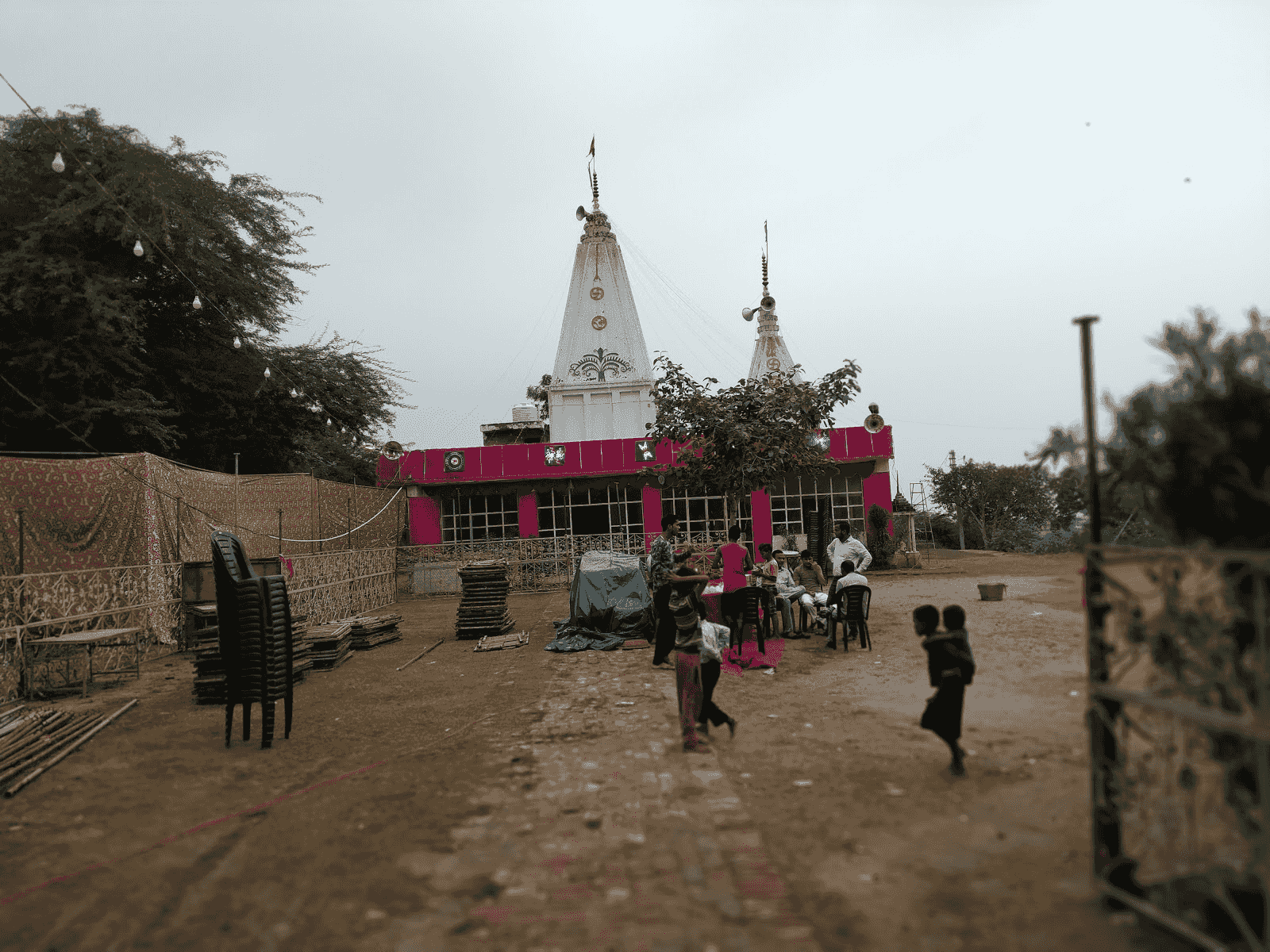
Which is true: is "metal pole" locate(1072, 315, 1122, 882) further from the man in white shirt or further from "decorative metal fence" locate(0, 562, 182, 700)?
"decorative metal fence" locate(0, 562, 182, 700)

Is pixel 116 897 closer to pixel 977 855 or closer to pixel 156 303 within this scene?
pixel 977 855

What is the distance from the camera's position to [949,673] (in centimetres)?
504

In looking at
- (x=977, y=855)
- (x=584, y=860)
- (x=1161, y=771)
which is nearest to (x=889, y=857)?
(x=977, y=855)

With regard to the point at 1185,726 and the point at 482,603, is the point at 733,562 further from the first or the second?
the point at 1185,726

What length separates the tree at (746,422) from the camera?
42.1ft

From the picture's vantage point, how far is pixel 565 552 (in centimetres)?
2175

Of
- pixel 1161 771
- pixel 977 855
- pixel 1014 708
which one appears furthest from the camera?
pixel 1014 708

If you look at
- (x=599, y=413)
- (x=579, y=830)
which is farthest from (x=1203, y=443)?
(x=599, y=413)

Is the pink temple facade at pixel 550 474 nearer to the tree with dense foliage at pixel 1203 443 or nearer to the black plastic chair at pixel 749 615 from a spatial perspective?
the black plastic chair at pixel 749 615

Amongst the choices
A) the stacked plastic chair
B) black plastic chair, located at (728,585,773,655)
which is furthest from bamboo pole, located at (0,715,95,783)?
black plastic chair, located at (728,585,773,655)

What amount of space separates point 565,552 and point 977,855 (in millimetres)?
18371

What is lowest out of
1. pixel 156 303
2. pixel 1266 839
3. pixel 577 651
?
pixel 577 651

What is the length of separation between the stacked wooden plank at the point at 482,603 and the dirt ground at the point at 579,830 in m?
4.75

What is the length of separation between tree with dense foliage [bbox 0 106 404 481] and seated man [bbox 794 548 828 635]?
12152mm
